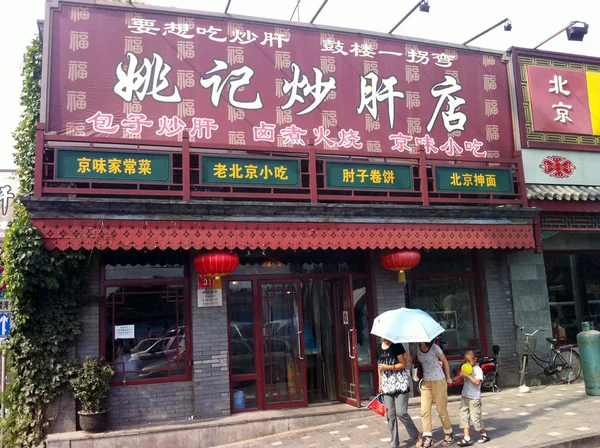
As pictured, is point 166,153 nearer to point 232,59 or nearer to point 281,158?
point 281,158

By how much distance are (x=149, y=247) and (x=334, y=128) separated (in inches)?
163

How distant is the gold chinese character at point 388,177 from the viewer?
9.34 m

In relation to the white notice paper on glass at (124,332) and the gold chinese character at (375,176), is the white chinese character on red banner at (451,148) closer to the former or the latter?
the gold chinese character at (375,176)

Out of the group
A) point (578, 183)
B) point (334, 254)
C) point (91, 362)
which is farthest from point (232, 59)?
point (578, 183)

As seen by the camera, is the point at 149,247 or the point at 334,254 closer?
the point at 149,247

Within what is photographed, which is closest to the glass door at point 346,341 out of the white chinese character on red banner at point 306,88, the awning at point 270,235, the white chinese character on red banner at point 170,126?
the awning at point 270,235

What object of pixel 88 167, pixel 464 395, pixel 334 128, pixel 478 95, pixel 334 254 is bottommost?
pixel 464 395

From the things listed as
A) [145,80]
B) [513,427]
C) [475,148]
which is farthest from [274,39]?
[513,427]

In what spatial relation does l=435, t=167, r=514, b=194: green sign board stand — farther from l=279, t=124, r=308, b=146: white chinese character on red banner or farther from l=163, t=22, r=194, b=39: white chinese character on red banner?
l=163, t=22, r=194, b=39: white chinese character on red banner

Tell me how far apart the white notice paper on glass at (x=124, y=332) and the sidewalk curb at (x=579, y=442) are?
5980 mm

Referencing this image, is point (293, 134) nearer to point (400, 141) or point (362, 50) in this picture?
point (400, 141)

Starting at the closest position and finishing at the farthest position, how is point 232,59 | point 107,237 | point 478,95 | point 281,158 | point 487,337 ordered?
point 107,237
point 281,158
point 232,59
point 487,337
point 478,95

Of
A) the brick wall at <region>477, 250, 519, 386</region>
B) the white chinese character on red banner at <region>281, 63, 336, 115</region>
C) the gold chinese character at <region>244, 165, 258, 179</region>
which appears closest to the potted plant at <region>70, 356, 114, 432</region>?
the gold chinese character at <region>244, 165, 258, 179</region>

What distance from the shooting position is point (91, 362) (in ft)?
25.6
